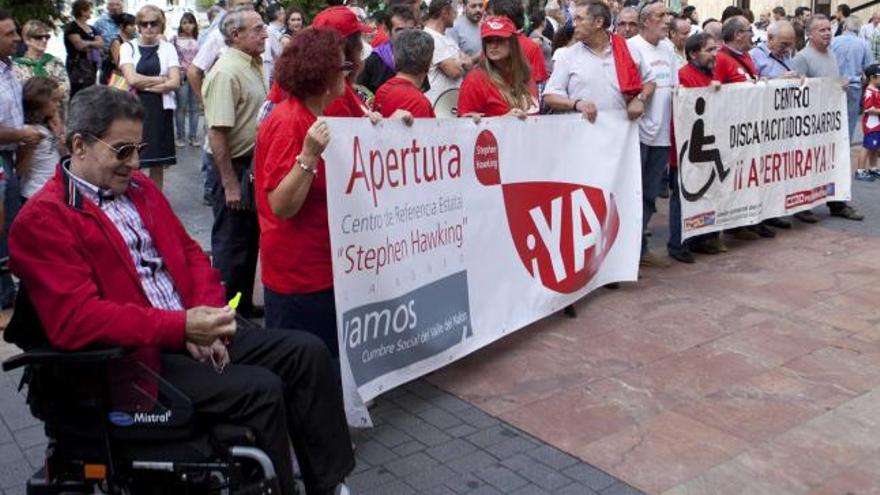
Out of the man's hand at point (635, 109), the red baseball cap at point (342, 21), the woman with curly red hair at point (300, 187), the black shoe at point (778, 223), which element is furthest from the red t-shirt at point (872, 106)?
the woman with curly red hair at point (300, 187)

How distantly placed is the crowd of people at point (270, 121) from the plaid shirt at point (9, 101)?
0.01 metres

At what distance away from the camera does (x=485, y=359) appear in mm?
5172

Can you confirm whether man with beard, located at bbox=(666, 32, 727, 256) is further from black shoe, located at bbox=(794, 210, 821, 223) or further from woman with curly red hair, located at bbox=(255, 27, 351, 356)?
woman with curly red hair, located at bbox=(255, 27, 351, 356)

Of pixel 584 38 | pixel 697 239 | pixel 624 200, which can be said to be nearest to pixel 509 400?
pixel 624 200

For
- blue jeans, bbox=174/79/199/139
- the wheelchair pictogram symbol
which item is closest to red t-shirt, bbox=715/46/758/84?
the wheelchair pictogram symbol

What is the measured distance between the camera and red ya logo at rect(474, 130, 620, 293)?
5086 mm

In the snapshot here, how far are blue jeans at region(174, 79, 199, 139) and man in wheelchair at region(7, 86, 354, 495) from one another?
30.8 ft

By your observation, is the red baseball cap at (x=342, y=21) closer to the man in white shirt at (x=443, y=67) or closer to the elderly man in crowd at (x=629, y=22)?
the man in white shirt at (x=443, y=67)

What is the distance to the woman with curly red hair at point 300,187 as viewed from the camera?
3.69 meters

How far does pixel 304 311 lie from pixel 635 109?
128 inches

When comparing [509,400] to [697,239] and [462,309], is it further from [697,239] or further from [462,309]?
[697,239]

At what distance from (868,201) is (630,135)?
4.76m

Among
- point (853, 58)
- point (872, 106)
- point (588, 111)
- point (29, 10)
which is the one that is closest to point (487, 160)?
point (588, 111)

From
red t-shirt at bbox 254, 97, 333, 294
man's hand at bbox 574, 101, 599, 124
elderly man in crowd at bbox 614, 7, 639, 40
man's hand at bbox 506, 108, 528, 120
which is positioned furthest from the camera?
elderly man in crowd at bbox 614, 7, 639, 40
